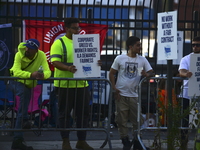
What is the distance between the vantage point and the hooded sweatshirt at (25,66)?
689 centimetres

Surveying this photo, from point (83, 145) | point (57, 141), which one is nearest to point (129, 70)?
point (83, 145)

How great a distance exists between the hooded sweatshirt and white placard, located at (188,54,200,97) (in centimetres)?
208

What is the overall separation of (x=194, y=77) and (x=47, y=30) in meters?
3.70

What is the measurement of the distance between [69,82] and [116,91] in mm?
774

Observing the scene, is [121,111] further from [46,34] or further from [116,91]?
[46,34]

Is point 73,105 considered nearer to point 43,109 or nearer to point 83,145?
point 83,145

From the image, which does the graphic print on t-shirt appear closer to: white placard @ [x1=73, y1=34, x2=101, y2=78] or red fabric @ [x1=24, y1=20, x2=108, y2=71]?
white placard @ [x1=73, y1=34, x2=101, y2=78]

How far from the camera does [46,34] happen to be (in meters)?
9.58

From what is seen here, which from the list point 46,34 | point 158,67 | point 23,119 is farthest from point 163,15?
point 158,67

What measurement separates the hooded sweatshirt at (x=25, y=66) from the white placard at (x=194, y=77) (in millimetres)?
2085

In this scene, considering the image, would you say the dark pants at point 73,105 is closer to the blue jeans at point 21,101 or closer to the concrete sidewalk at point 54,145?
the blue jeans at point 21,101

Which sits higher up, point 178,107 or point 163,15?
point 163,15

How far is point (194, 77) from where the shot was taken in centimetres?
695

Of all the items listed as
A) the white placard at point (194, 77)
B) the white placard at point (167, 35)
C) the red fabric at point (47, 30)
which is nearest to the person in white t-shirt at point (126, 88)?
the white placard at point (194, 77)
